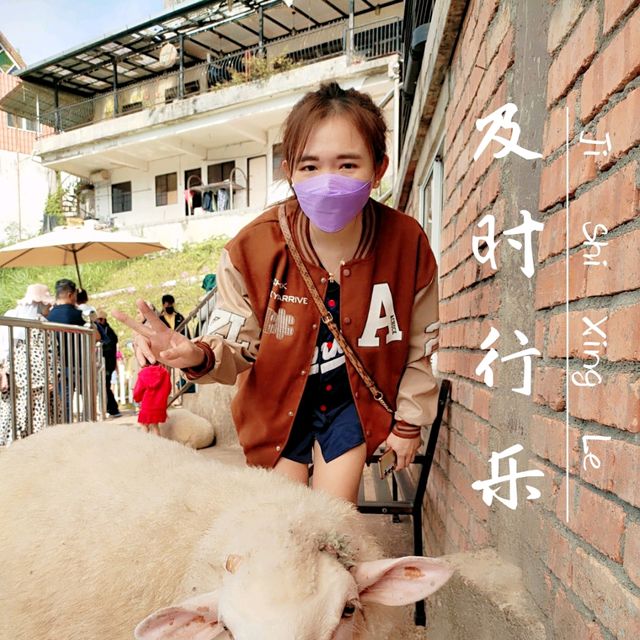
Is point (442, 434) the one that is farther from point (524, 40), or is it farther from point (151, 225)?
point (151, 225)

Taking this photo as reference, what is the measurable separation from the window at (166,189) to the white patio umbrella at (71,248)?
13430 mm

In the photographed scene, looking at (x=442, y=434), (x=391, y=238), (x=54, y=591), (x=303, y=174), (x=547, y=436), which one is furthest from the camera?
(x=442, y=434)

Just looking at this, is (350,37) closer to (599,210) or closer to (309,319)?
(309,319)

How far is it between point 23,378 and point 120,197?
2299 cm

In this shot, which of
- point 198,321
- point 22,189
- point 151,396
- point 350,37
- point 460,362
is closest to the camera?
point 460,362

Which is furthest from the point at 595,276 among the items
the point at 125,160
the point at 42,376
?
the point at 125,160

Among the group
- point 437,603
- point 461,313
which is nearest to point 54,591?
point 437,603

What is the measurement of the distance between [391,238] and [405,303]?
256 mm

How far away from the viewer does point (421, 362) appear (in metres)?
2.23

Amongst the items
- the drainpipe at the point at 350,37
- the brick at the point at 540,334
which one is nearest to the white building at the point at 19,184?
the drainpipe at the point at 350,37

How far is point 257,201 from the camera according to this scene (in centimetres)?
2159

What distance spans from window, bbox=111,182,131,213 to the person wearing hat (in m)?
22.2

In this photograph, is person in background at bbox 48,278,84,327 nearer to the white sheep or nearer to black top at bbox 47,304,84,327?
black top at bbox 47,304,84,327

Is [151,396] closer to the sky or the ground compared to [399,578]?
closer to the ground
